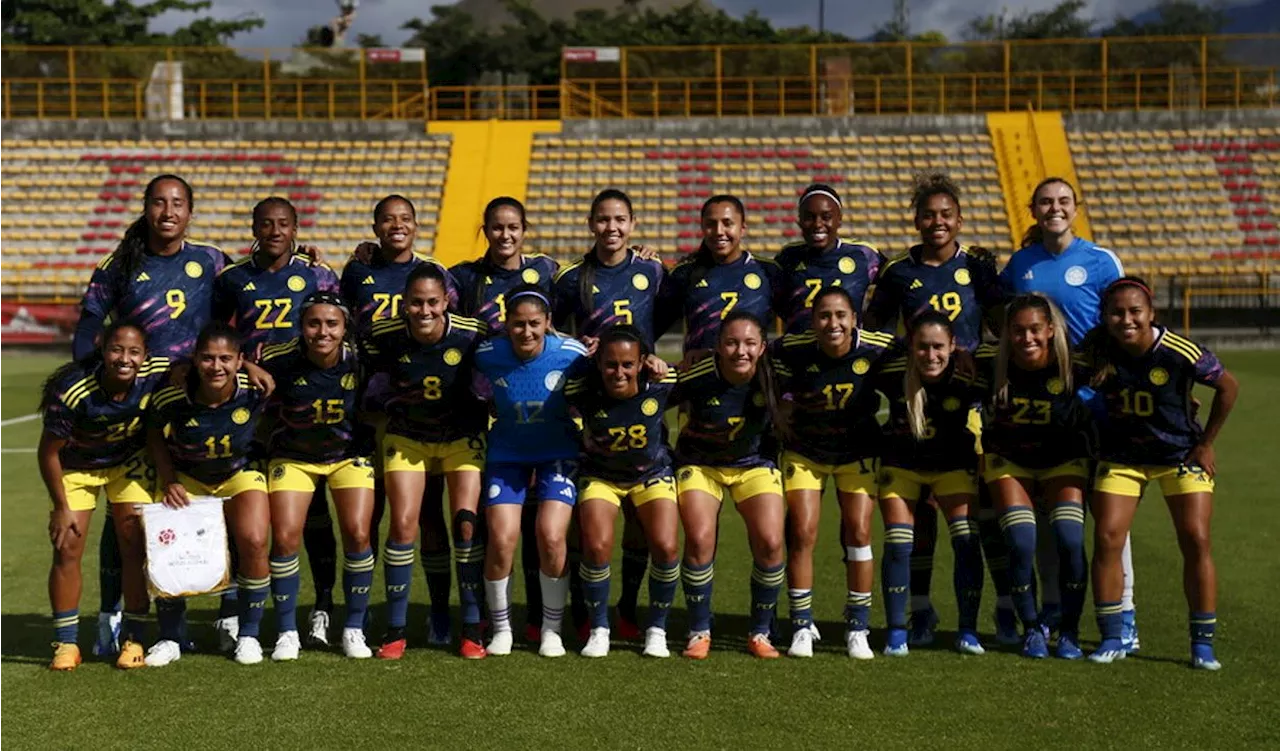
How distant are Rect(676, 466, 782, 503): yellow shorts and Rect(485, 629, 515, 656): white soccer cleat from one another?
91 cm

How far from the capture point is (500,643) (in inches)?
227

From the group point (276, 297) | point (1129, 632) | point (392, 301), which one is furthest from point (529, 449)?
point (1129, 632)

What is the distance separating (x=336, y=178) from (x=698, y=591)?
2347cm

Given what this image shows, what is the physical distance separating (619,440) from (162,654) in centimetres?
196

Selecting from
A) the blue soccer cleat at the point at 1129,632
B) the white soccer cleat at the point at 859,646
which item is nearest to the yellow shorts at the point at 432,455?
the white soccer cleat at the point at 859,646

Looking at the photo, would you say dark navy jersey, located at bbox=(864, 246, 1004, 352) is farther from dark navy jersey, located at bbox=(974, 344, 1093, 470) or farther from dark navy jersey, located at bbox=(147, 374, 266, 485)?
dark navy jersey, located at bbox=(147, 374, 266, 485)

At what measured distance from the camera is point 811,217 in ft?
20.2

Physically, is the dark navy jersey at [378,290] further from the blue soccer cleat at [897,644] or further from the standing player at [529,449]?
the blue soccer cleat at [897,644]

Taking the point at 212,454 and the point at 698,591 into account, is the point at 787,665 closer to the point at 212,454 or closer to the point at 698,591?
the point at 698,591

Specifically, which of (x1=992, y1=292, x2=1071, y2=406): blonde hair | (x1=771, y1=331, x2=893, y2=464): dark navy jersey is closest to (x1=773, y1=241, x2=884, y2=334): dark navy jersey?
(x1=771, y1=331, x2=893, y2=464): dark navy jersey

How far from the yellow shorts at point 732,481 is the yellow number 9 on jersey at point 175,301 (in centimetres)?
218

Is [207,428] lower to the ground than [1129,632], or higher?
higher

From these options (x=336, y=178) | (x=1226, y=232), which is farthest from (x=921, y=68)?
(x=336, y=178)

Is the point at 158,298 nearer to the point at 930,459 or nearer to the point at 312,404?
the point at 312,404
